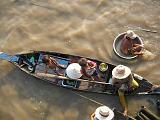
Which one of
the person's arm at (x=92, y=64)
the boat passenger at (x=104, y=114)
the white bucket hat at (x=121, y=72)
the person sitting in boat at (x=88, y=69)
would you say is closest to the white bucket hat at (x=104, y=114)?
the boat passenger at (x=104, y=114)

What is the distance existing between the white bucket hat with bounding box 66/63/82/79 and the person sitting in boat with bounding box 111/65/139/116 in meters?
0.96

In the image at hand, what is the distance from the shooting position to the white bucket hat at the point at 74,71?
11.0 meters

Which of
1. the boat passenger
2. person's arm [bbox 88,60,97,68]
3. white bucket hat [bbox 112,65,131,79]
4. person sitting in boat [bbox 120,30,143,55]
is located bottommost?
the boat passenger

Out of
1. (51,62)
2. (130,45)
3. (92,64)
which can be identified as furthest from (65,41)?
(130,45)

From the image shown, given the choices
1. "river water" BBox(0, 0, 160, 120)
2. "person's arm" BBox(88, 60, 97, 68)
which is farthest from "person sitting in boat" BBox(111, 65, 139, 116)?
Answer: "person's arm" BBox(88, 60, 97, 68)

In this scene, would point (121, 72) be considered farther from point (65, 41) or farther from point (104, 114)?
point (65, 41)

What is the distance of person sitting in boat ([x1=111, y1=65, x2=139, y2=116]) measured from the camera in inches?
407

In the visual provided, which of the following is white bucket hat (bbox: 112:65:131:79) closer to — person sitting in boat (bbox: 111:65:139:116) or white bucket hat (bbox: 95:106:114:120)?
person sitting in boat (bbox: 111:65:139:116)

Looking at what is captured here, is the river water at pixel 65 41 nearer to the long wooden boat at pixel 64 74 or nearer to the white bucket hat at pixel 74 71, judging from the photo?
the long wooden boat at pixel 64 74

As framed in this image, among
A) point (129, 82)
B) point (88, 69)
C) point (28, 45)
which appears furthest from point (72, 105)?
point (28, 45)

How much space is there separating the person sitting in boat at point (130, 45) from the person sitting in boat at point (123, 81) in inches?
45.6

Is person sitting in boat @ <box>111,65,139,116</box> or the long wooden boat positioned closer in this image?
person sitting in boat @ <box>111,65,139,116</box>

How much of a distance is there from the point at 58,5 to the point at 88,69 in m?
3.23

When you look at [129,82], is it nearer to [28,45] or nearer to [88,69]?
[88,69]
